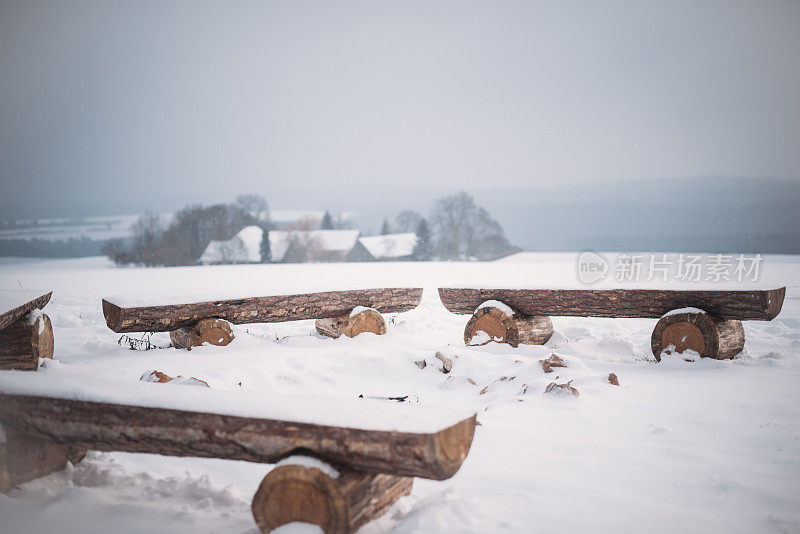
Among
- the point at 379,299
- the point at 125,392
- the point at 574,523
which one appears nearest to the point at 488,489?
the point at 574,523

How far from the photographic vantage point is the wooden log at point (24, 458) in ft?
9.26

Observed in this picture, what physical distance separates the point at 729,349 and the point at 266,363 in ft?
16.7

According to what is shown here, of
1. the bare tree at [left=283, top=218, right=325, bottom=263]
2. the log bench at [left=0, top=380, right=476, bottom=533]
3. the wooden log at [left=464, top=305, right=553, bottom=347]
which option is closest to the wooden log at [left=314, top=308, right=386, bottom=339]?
the wooden log at [left=464, top=305, right=553, bottom=347]

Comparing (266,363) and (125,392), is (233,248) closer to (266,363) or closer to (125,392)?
(266,363)

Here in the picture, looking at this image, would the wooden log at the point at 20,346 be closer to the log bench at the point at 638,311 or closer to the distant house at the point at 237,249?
the log bench at the point at 638,311

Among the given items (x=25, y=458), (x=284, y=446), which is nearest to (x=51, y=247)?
(x=25, y=458)

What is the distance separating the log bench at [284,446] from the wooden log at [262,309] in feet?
11.5

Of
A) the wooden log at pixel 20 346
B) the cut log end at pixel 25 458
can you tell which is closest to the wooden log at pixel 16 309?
the wooden log at pixel 20 346

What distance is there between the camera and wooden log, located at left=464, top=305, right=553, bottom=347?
699cm

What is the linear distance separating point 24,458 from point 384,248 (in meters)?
34.4

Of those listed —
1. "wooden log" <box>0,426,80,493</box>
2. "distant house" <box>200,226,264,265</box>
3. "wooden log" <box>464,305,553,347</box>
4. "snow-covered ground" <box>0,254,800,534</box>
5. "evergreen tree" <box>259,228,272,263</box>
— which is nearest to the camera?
"snow-covered ground" <box>0,254,800,534</box>

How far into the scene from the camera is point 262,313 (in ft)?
23.3

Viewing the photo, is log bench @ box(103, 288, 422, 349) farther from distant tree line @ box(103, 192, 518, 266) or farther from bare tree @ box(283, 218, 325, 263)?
bare tree @ box(283, 218, 325, 263)

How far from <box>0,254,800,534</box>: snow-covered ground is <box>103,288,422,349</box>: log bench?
0.18 metres
